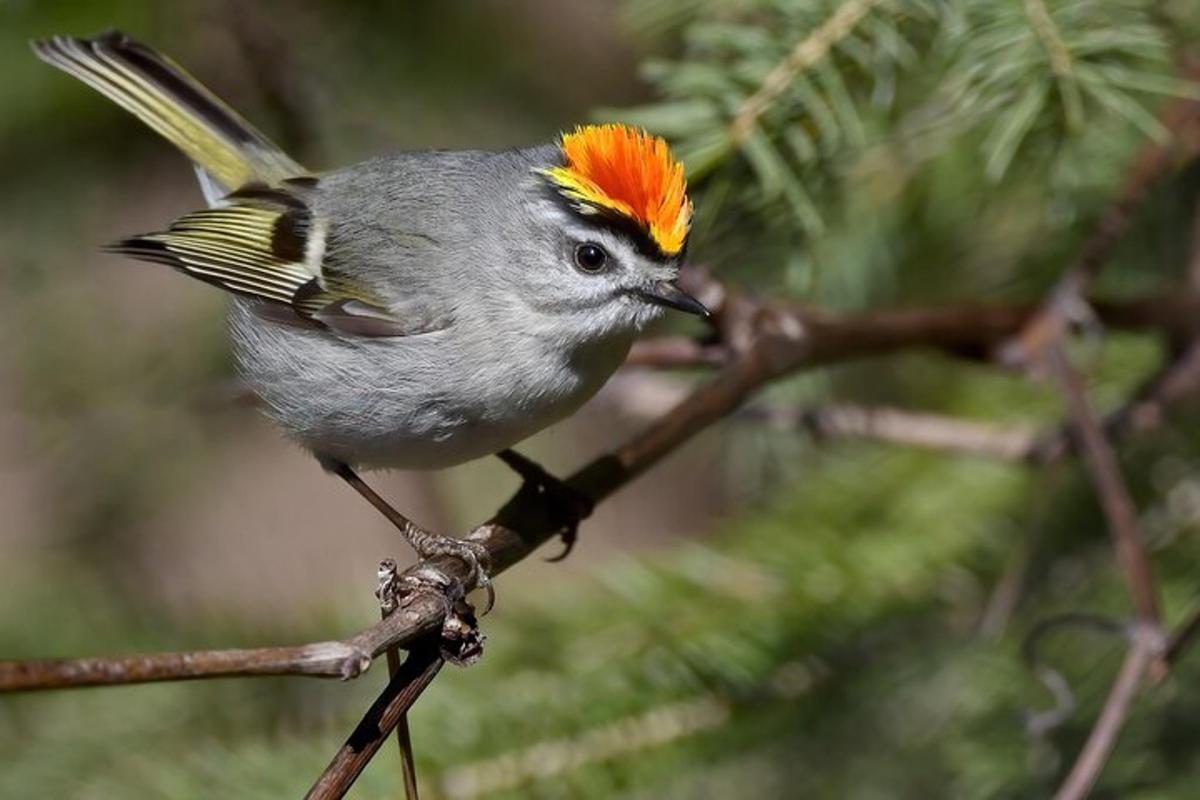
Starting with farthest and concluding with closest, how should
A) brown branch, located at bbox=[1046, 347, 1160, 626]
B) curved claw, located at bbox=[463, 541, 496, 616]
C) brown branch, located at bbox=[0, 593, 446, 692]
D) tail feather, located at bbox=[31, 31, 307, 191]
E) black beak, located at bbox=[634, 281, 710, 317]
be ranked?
tail feather, located at bbox=[31, 31, 307, 191] < black beak, located at bbox=[634, 281, 710, 317] < brown branch, located at bbox=[1046, 347, 1160, 626] < curved claw, located at bbox=[463, 541, 496, 616] < brown branch, located at bbox=[0, 593, 446, 692]

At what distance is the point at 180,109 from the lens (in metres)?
2.03

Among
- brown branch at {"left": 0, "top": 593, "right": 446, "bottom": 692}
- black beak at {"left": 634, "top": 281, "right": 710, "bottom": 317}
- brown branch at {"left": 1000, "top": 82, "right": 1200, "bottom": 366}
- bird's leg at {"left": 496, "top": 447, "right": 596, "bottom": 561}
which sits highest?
brown branch at {"left": 1000, "top": 82, "right": 1200, "bottom": 366}

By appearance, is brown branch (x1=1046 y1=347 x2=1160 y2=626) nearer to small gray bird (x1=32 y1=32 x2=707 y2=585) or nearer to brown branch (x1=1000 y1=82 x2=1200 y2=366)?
brown branch (x1=1000 y1=82 x2=1200 y2=366)

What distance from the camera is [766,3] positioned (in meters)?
1.54

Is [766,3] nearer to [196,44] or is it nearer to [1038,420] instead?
[1038,420]

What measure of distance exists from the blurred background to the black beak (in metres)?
0.13

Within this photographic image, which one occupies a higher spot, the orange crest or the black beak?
the orange crest

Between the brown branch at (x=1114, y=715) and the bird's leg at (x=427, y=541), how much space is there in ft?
1.76

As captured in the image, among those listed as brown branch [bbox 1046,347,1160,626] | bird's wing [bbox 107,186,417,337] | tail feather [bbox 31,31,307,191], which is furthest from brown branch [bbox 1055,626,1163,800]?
tail feather [bbox 31,31,307,191]

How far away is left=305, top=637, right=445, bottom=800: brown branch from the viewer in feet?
2.87

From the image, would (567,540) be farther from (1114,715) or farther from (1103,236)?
(1103,236)

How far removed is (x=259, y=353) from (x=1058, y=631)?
0.99 m

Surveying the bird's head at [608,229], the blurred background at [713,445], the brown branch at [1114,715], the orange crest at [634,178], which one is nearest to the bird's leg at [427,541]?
the blurred background at [713,445]

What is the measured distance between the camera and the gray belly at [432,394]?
1598mm
